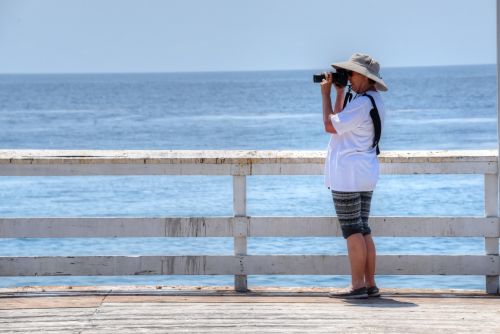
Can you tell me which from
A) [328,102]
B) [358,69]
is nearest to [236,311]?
[328,102]

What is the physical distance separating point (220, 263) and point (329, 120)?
116 centimetres

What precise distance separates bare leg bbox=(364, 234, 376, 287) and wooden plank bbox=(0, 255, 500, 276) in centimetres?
23

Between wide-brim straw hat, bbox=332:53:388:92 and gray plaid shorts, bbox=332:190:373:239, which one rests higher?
wide-brim straw hat, bbox=332:53:388:92

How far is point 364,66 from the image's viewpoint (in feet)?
23.3

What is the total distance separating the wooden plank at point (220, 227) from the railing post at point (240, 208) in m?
0.06

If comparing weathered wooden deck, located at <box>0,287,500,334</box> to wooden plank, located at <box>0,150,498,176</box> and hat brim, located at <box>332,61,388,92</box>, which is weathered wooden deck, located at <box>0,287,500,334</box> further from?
hat brim, located at <box>332,61,388,92</box>

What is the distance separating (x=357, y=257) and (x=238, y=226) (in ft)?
2.53

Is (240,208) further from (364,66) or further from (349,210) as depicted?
(364,66)

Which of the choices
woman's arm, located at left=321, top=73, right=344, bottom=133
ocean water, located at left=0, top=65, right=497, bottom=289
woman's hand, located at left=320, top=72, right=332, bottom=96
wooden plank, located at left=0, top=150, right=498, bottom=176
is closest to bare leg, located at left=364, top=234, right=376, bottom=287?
wooden plank, located at left=0, top=150, right=498, bottom=176

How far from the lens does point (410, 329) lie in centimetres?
636

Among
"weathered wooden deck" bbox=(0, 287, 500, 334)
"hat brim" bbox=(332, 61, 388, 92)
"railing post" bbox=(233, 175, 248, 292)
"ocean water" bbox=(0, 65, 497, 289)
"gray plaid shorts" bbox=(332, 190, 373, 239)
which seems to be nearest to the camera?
"weathered wooden deck" bbox=(0, 287, 500, 334)

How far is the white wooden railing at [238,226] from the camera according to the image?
7.44 metres

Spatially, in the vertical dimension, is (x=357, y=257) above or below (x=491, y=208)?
below

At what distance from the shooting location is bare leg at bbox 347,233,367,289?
281 inches
